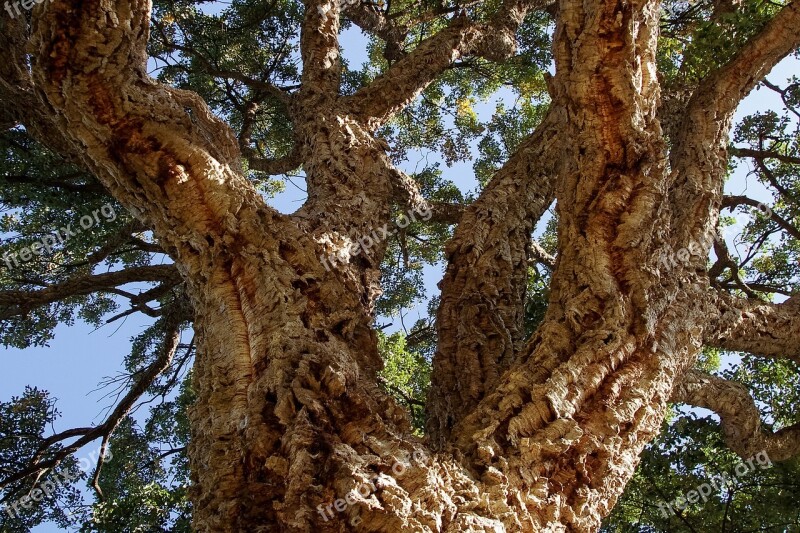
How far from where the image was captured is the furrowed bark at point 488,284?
3.14 meters

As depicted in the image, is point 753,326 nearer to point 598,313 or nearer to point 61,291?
point 598,313

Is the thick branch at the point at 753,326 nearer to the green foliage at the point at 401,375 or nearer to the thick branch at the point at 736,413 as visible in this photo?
the thick branch at the point at 736,413

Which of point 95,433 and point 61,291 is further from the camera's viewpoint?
point 95,433

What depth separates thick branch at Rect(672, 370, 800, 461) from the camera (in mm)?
3713

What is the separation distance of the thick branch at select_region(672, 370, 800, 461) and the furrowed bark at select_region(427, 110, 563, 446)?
1.15m

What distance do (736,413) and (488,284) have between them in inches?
75.4

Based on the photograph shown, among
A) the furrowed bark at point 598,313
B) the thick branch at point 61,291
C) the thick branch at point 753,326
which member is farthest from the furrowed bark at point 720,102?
the thick branch at point 61,291

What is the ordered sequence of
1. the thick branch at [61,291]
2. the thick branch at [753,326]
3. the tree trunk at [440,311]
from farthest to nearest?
1. the thick branch at [61,291]
2. the thick branch at [753,326]
3. the tree trunk at [440,311]

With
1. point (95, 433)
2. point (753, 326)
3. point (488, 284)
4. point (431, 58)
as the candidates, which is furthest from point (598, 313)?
point (95, 433)

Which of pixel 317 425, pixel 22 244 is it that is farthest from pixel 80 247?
pixel 317 425

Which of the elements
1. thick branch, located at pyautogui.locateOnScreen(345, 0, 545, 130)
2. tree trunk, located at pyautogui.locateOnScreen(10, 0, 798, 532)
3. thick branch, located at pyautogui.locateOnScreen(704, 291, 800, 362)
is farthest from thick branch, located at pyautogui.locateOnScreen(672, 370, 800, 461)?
thick branch, located at pyautogui.locateOnScreen(345, 0, 545, 130)

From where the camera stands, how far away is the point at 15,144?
6.10 meters

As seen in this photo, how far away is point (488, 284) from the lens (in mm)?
3471

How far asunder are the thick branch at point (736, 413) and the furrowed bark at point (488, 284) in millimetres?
1147
